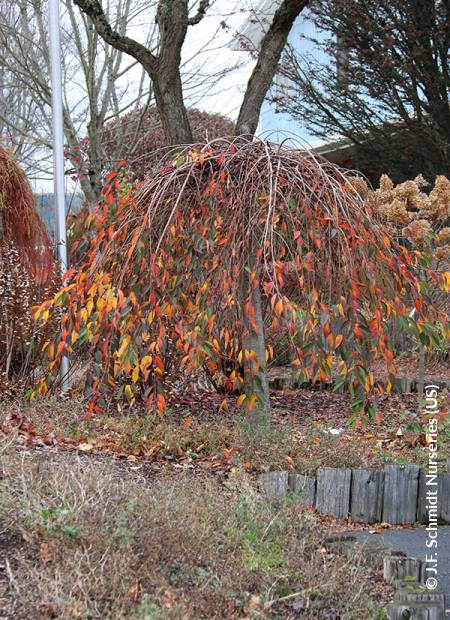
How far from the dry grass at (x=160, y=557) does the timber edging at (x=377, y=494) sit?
0.90m

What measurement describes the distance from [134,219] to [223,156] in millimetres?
635

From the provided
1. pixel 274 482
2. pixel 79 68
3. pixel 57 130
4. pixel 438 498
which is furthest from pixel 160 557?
pixel 79 68

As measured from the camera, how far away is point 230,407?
7156mm

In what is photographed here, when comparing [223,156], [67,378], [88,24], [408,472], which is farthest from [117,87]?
[408,472]

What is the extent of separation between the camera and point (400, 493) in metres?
4.64

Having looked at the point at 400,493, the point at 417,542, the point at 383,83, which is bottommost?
the point at 417,542

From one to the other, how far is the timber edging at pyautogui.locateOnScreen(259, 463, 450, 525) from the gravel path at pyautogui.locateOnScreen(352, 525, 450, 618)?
120mm

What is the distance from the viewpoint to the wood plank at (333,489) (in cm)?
454

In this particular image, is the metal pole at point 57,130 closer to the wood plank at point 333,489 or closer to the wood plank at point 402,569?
the wood plank at point 333,489

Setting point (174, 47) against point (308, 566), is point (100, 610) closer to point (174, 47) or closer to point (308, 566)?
point (308, 566)

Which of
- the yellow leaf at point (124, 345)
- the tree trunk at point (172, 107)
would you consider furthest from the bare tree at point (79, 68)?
the yellow leaf at point (124, 345)

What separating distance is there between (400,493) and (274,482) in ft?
2.51

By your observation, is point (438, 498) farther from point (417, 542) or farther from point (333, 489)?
point (333, 489)
